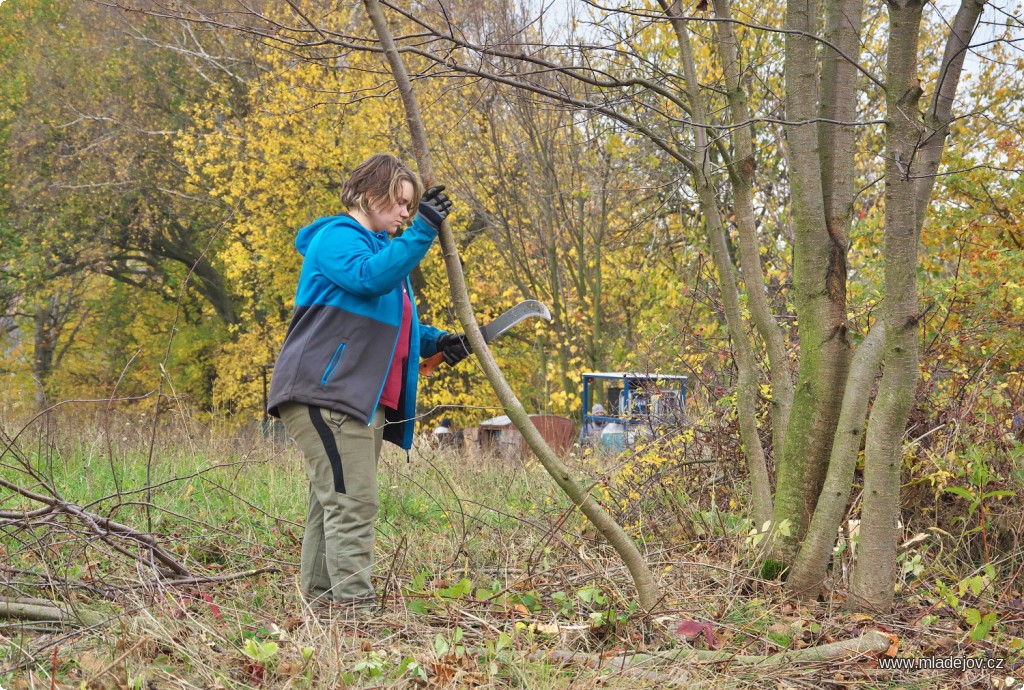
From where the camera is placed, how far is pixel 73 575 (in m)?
3.70

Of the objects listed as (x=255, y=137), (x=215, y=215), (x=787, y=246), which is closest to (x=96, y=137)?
(x=215, y=215)

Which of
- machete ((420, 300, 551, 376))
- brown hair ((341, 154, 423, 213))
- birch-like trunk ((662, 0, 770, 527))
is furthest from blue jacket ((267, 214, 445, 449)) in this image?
birch-like trunk ((662, 0, 770, 527))

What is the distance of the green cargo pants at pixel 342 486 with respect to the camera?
308 centimetres

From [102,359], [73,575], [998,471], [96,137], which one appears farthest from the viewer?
[102,359]

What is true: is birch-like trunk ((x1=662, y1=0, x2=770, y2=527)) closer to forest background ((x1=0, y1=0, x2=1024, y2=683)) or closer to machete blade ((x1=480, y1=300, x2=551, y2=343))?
forest background ((x1=0, y1=0, x2=1024, y2=683))

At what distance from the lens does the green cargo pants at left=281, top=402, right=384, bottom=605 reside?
10.1 ft

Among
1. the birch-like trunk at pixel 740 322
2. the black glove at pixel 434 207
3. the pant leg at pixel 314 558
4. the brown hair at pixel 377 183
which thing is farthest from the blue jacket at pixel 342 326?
the birch-like trunk at pixel 740 322

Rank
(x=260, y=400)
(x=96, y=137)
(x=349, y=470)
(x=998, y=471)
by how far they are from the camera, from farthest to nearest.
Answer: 1. (x=260, y=400)
2. (x=96, y=137)
3. (x=998, y=471)
4. (x=349, y=470)

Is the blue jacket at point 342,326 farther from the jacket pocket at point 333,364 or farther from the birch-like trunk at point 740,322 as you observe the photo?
the birch-like trunk at point 740,322

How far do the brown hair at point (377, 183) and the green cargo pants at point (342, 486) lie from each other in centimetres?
79

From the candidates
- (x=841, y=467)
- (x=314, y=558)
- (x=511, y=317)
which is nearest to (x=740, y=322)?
(x=841, y=467)

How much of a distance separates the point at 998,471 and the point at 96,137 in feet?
63.9

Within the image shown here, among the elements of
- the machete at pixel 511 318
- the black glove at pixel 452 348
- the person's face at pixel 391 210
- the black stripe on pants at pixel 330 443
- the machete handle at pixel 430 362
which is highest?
the person's face at pixel 391 210

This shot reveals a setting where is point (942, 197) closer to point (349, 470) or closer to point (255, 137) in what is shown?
point (349, 470)
